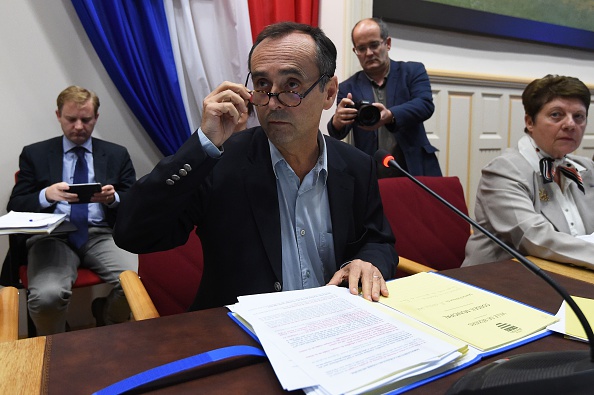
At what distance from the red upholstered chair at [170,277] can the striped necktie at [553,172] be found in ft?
4.26

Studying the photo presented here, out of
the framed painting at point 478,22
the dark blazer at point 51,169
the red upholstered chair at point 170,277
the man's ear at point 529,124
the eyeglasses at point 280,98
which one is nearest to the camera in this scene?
the eyeglasses at point 280,98

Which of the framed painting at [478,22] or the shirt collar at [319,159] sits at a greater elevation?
the framed painting at [478,22]

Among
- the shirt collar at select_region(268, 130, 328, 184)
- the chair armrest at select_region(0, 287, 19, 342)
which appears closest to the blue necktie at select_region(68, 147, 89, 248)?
the chair armrest at select_region(0, 287, 19, 342)

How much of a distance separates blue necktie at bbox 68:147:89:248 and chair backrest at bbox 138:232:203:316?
137cm

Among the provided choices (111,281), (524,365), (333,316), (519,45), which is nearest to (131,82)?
(111,281)

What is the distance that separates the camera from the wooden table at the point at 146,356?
0.64m

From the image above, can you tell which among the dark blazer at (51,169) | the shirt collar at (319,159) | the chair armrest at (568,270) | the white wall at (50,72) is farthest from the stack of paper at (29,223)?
the chair armrest at (568,270)

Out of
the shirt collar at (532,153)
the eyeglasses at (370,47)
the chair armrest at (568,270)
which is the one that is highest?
the eyeglasses at (370,47)

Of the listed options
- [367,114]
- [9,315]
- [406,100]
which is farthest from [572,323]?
[406,100]

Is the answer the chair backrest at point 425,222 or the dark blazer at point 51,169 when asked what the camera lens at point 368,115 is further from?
the dark blazer at point 51,169

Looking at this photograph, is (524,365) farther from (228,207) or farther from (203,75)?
(203,75)

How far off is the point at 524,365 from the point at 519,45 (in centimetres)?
412

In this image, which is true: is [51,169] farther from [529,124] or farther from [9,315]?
[529,124]

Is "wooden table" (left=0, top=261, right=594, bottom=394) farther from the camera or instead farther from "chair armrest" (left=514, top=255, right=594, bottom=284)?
the camera
